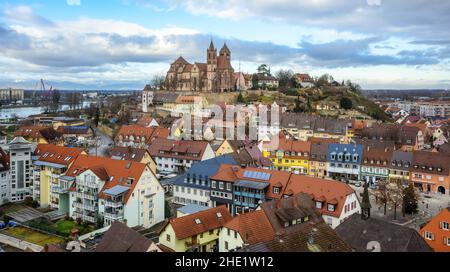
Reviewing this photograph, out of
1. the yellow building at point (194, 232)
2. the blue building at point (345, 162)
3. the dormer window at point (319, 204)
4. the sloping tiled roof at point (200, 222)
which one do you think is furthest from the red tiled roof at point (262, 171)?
the blue building at point (345, 162)

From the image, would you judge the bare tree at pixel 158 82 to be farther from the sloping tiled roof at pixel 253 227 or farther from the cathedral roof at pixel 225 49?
the sloping tiled roof at pixel 253 227

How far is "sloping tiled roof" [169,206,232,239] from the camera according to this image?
77.9 feet

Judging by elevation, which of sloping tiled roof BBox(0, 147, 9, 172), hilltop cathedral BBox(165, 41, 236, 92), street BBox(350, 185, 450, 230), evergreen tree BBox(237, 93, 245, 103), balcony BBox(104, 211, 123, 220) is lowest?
street BBox(350, 185, 450, 230)

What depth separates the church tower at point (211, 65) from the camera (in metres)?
102

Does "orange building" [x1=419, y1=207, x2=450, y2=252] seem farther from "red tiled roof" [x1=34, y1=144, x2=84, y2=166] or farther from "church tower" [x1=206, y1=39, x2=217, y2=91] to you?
"church tower" [x1=206, y1=39, x2=217, y2=91]

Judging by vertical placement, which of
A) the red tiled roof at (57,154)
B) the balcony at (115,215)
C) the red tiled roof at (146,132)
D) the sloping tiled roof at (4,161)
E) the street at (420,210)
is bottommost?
the street at (420,210)

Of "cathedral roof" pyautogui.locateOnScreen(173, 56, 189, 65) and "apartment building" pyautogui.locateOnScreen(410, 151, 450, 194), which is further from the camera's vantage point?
"cathedral roof" pyautogui.locateOnScreen(173, 56, 189, 65)

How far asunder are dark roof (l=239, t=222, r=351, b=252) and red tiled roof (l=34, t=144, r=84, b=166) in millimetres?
24644

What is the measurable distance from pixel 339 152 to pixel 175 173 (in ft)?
62.6

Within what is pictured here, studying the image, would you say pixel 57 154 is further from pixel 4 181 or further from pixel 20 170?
pixel 4 181

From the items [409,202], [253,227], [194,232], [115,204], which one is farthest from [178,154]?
[253,227]

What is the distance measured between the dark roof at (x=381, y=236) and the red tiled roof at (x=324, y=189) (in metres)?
4.94

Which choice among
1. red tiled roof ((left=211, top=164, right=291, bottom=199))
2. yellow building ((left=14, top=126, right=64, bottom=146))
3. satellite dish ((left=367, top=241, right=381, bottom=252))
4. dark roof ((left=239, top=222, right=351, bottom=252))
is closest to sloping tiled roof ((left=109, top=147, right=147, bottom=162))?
red tiled roof ((left=211, top=164, right=291, bottom=199))
